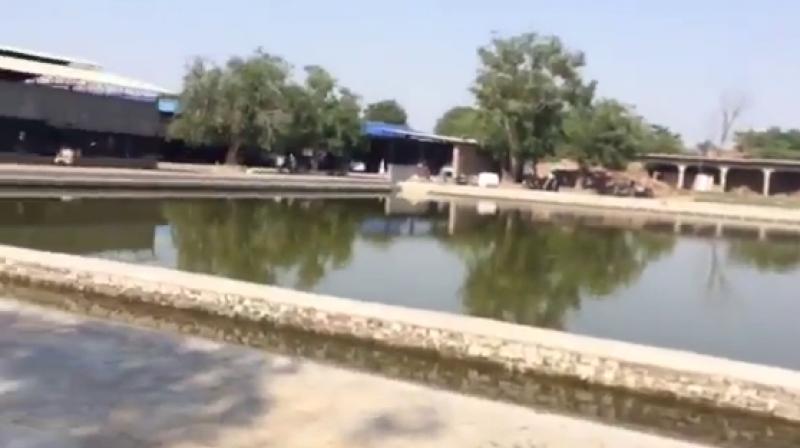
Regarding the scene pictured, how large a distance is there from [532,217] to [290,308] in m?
26.7

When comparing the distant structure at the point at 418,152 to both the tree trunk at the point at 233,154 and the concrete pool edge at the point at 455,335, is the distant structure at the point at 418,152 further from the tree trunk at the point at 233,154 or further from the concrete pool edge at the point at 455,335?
the concrete pool edge at the point at 455,335

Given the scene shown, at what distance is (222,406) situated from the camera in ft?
23.8

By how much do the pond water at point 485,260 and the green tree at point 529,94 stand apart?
82.3 ft

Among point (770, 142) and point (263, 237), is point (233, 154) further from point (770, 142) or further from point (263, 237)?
point (770, 142)

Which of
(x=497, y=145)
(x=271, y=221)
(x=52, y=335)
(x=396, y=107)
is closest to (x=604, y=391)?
(x=52, y=335)

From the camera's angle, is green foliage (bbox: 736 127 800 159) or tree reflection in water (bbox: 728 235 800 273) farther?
green foliage (bbox: 736 127 800 159)

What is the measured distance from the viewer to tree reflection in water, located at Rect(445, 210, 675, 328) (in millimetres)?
15836

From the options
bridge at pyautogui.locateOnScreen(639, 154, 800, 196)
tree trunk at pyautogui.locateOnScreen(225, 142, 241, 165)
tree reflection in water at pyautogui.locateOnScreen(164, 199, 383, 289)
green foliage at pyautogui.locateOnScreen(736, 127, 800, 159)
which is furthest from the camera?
green foliage at pyautogui.locateOnScreen(736, 127, 800, 159)

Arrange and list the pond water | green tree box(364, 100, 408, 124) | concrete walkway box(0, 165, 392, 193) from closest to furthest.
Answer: the pond water < concrete walkway box(0, 165, 392, 193) < green tree box(364, 100, 408, 124)

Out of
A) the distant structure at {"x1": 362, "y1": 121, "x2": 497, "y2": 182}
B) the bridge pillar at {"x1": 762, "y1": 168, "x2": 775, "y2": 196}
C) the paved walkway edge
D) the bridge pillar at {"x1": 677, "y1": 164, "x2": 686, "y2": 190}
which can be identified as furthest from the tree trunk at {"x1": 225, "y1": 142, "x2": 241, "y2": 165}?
the bridge pillar at {"x1": 762, "y1": 168, "x2": 775, "y2": 196}

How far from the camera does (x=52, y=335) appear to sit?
30.5ft

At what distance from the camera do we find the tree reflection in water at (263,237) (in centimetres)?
1823

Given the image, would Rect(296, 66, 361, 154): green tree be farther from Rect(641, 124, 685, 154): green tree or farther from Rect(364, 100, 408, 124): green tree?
Rect(364, 100, 408, 124): green tree

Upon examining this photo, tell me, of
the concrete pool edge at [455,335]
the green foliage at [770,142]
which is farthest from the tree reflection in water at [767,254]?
the green foliage at [770,142]
